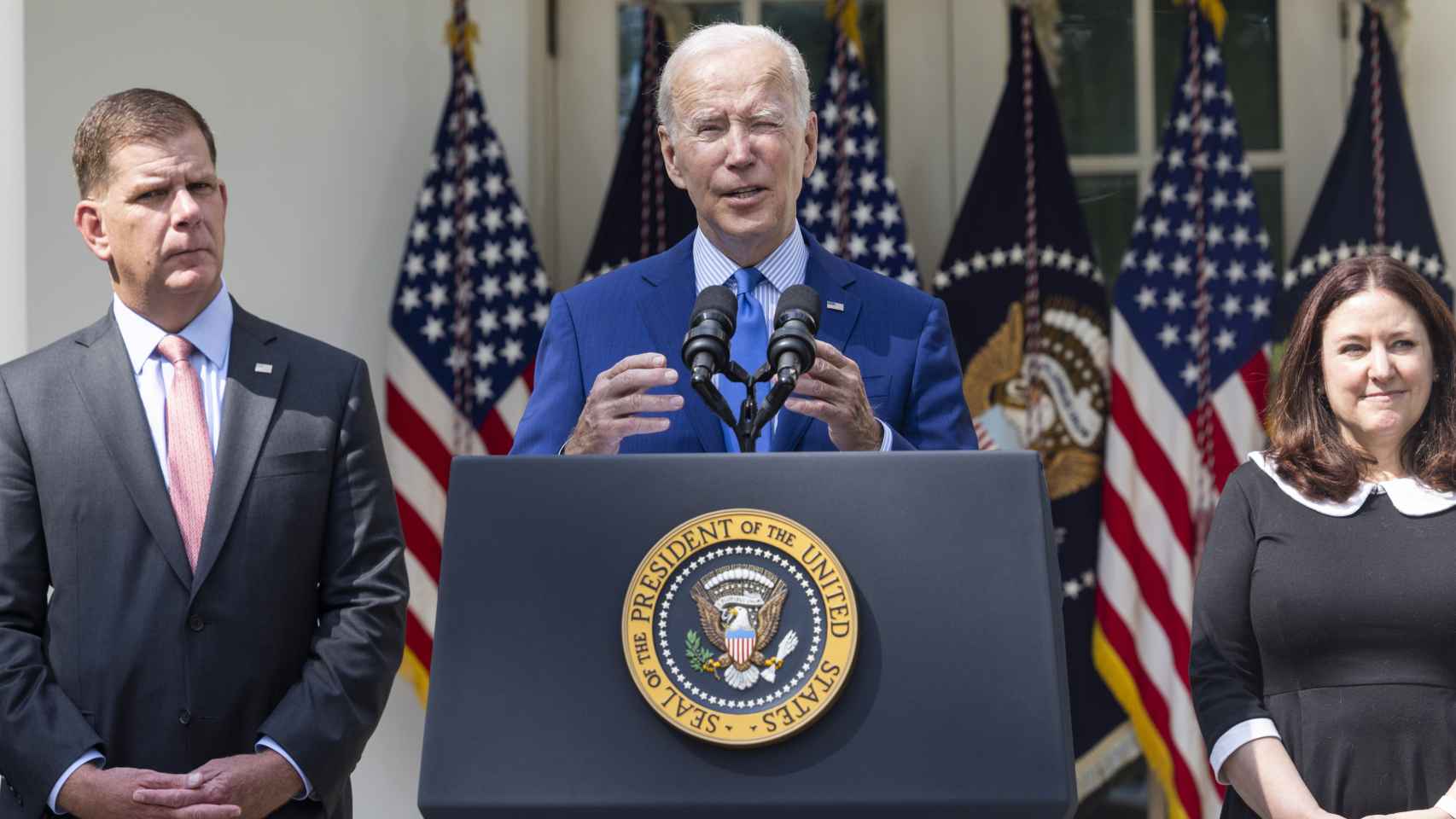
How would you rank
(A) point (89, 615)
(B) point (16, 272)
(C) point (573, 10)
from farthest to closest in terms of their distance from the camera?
(C) point (573, 10) < (B) point (16, 272) < (A) point (89, 615)

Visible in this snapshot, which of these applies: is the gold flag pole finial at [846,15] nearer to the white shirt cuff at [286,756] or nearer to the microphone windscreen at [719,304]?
the white shirt cuff at [286,756]

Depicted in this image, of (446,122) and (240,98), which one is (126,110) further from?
(446,122)

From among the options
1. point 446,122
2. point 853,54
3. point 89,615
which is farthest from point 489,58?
point 89,615

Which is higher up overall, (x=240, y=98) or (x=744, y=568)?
(x=240, y=98)

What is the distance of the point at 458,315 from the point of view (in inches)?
191

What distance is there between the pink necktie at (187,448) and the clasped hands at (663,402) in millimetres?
796

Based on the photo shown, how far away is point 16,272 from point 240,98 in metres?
0.96

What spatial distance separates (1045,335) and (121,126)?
106 inches

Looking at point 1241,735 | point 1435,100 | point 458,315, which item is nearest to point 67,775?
point 1241,735

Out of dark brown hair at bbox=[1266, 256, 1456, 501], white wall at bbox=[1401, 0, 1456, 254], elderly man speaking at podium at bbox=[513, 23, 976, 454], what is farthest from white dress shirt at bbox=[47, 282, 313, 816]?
→ white wall at bbox=[1401, 0, 1456, 254]

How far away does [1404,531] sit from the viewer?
2.64m

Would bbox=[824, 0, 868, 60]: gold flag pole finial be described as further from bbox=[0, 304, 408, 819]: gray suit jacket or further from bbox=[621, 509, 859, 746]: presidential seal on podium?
bbox=[621, 509, 859, 746]: presidential seal on podium

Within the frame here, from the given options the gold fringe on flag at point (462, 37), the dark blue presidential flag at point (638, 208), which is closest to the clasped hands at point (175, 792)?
the dark blue presidential flag at point (638, 208)

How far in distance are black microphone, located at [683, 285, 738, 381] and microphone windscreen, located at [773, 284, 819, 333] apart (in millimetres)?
51
